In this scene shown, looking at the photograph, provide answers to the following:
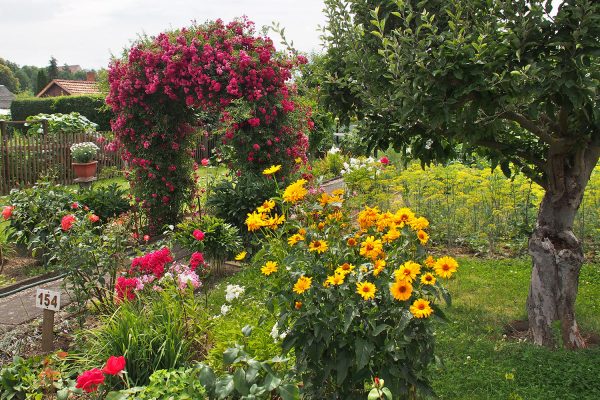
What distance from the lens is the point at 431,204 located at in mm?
6688

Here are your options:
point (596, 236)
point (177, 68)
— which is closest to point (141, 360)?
point (177, 68)

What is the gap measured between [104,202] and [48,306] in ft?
12.3

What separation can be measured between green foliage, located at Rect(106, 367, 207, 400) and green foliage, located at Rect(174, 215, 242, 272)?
8.58ft

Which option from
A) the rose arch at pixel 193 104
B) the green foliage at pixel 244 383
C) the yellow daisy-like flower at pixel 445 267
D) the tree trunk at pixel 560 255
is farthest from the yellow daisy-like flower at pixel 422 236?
the rose arch at pixel 193 104

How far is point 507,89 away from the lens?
2.58 meters

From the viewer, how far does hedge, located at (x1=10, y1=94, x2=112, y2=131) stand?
18.8 meters

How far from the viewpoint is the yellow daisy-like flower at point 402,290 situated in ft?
6.80

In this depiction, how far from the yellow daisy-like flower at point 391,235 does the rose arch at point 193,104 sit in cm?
398

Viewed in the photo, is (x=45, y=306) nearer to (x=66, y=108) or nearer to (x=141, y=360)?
(x=141, y=360)

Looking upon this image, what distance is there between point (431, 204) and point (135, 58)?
409 cm

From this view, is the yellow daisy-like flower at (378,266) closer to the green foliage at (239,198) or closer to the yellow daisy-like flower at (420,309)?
the yellow daisy-like flower at (420,309)

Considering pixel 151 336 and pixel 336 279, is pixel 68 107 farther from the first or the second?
pixel 336 279

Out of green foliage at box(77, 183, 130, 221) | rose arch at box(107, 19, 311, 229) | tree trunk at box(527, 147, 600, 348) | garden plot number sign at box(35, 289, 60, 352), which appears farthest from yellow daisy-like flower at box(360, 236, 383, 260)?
green foliage at box(77, 183, 130, 221)

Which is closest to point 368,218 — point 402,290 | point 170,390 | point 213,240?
point 402,290
